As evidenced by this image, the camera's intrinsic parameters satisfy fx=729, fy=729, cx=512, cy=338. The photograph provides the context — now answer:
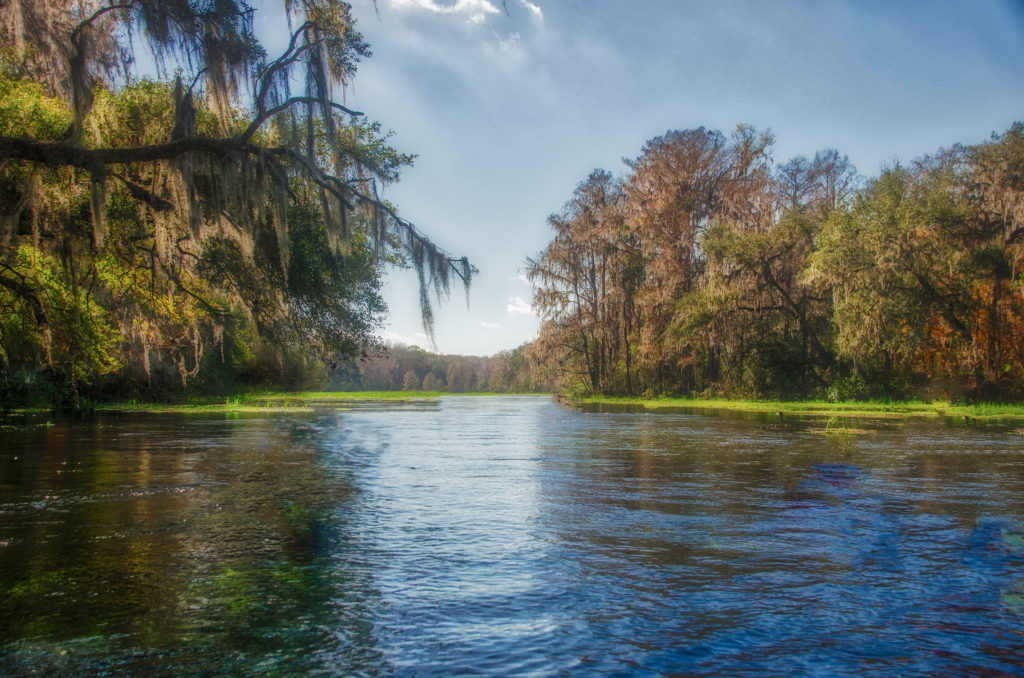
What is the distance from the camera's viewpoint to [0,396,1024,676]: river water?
351 centimetres

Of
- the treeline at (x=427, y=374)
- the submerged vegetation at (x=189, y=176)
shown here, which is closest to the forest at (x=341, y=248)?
the submerged vegetation at (x=189, y=176)

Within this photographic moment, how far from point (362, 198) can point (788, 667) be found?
29.1 ft

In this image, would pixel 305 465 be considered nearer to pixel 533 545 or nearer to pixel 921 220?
pixel 533 545

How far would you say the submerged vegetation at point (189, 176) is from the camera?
9438 mm

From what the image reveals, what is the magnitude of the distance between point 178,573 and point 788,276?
1361 inches

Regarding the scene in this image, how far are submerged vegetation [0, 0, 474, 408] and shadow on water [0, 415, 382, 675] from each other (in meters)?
3.38

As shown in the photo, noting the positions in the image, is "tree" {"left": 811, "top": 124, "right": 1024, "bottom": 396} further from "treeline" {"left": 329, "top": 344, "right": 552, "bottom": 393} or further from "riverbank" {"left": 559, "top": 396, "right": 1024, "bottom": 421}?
"treeline" {"left": 329, "top": 344, "right": 552, "bottom": 393}

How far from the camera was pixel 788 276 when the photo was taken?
35312mm

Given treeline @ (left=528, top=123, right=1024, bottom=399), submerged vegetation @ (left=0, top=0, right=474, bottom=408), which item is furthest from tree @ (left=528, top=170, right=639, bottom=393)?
submerged vegetation @ (left=0, top=0, right=474, bottom=408)

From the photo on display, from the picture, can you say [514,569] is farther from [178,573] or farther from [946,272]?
[946,272]

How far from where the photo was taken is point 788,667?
335 centimetres

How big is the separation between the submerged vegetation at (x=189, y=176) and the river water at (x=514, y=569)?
10.7 feet

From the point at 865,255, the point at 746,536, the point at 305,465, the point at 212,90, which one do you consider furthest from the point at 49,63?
the point at 865,255

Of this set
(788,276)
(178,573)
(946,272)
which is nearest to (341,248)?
(178,573)
